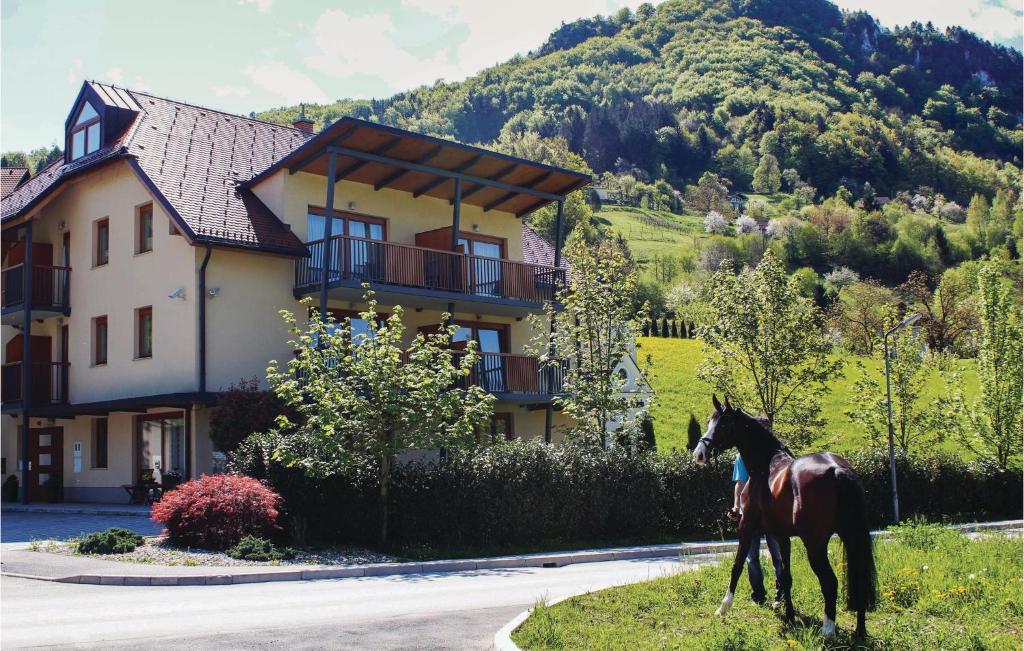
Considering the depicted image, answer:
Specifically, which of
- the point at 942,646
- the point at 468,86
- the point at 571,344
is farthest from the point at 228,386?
the point at 468,86

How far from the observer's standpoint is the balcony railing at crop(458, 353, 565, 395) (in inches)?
1176

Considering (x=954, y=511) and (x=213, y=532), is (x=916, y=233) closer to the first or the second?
(x=954, y=511)

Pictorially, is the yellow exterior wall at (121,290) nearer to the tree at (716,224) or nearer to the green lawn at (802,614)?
the green lawn at (802,614)

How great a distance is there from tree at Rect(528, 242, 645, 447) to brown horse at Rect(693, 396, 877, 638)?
14200 millimetres

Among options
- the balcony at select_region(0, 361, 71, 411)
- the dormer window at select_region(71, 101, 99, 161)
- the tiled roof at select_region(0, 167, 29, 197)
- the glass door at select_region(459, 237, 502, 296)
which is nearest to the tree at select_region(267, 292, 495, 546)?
the glass door at select_region(459, 237, 502, 296)

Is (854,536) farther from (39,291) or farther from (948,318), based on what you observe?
(948,318)

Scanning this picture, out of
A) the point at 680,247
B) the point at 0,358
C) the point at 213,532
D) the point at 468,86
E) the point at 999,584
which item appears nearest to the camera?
the point at 999,584

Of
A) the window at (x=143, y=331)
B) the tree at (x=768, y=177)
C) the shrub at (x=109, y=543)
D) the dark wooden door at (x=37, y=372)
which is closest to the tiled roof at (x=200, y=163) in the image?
the window at (x=143, y=331)

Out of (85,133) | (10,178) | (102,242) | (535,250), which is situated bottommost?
(102,242)

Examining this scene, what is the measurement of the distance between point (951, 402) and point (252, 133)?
23524 millimetres

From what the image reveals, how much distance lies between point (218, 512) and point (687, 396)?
35.1 m

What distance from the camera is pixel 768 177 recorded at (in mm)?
167125

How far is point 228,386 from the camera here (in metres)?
27.5

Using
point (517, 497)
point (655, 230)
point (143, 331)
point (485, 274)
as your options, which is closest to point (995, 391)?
point (485, 274)
